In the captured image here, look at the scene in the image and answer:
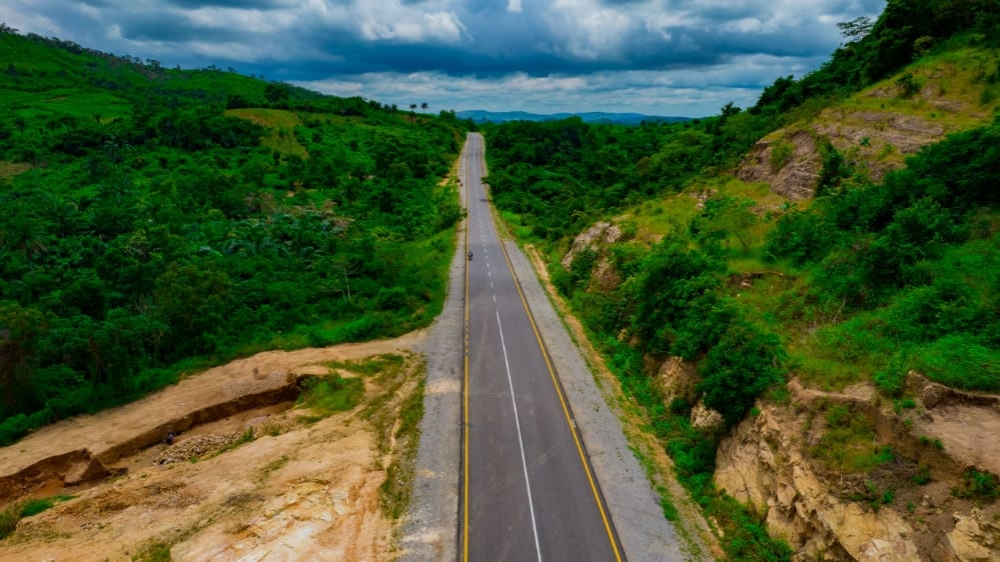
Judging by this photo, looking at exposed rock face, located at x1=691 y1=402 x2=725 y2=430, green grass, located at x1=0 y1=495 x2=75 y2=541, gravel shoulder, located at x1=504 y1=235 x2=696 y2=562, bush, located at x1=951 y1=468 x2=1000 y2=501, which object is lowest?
green grass, located at x1=0 y1=495 x2=75 y2=541

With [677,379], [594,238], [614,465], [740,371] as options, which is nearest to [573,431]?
[614,465]

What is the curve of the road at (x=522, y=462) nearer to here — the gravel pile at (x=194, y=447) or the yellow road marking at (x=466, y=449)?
Answer: the yellow road marking at (x=466, y=449)

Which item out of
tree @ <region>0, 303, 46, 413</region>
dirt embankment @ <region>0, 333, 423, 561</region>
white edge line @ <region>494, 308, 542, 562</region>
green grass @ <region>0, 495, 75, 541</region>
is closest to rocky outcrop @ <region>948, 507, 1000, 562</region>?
white edge line @ <region>494, 308, 542, 562</region>

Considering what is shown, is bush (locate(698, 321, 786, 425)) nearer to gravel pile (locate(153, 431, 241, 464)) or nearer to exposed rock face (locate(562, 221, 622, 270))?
exposed rock face (locate(562, 221, 622, 270))

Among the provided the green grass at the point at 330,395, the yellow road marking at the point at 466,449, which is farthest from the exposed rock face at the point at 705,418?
the green grass at the point at 330,395

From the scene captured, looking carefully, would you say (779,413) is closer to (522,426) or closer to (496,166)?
(522,426)
